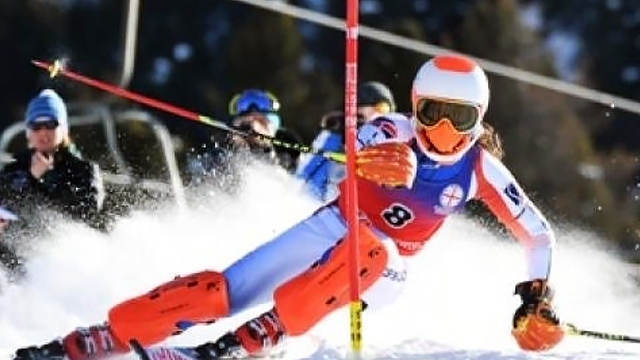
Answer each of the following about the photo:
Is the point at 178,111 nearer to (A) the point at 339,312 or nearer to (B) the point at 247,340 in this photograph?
(B) the point at 247,340

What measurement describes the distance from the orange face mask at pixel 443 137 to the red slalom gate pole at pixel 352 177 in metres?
0.68

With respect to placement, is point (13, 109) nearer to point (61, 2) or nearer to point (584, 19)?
point (61, 2)

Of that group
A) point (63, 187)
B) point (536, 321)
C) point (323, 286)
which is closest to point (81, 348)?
point (323, 286)

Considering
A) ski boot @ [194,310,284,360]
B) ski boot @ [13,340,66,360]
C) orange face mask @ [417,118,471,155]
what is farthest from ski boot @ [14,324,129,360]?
orange face mask @ [417,118,471,155]

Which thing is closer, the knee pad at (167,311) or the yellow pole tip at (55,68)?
the knee pad at (167,311)

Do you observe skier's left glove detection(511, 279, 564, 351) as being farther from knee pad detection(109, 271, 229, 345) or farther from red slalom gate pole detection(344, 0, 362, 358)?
knee pad detection(109, 271, 229, 345)

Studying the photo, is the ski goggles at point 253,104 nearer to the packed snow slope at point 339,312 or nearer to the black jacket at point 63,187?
the packed snow slope at point 339,312

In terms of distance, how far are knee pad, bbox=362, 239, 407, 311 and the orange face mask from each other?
15.9 inches

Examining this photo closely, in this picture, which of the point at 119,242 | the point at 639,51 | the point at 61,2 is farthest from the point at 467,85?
the point at 639,51

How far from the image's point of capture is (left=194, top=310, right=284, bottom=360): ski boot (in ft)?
20.8

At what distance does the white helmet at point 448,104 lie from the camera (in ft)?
21.6

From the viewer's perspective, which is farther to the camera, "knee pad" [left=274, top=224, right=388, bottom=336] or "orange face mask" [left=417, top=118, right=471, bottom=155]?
"orange face mask" [left=417, top=118, right=471, bottom=155]

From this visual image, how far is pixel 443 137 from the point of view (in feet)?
21.8

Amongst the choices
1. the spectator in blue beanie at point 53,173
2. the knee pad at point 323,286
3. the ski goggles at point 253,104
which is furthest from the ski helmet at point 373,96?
the knee pad at point 323,286
